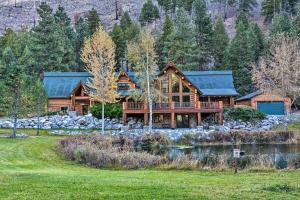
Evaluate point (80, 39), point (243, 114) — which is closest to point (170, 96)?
point (243, 114)

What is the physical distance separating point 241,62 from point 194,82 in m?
9.33

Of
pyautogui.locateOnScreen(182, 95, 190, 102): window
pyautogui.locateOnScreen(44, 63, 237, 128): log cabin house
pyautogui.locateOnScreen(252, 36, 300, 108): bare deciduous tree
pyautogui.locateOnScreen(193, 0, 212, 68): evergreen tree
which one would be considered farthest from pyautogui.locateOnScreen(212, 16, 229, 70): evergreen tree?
pyautogui.locateOnScreen(182, 95, 190, 102): window

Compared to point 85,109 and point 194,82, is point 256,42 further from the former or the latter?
point 85,109

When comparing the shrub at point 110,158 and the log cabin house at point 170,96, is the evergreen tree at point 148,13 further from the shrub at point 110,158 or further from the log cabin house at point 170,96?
the shrub at point 110,158

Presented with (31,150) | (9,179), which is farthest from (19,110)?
(9,179)

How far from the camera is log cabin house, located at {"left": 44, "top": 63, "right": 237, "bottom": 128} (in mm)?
43469

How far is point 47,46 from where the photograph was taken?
5719 centimetres

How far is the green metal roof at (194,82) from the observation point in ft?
164

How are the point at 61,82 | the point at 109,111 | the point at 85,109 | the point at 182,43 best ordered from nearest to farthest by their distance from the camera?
the point at 109,111
the point at 85,109
the point at 61,82
the point at 182,43

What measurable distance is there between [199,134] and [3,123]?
1890 cm

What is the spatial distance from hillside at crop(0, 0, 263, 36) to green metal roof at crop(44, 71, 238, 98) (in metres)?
49.4


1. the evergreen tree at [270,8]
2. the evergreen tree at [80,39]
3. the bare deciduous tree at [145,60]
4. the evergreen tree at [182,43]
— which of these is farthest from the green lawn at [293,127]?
the evergreen tree at [270,8]

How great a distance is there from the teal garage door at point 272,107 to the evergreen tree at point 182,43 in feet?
38.1

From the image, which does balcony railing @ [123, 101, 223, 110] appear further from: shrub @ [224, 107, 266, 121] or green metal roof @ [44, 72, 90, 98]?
green metal roof @ [44, 72, 90, 98]
